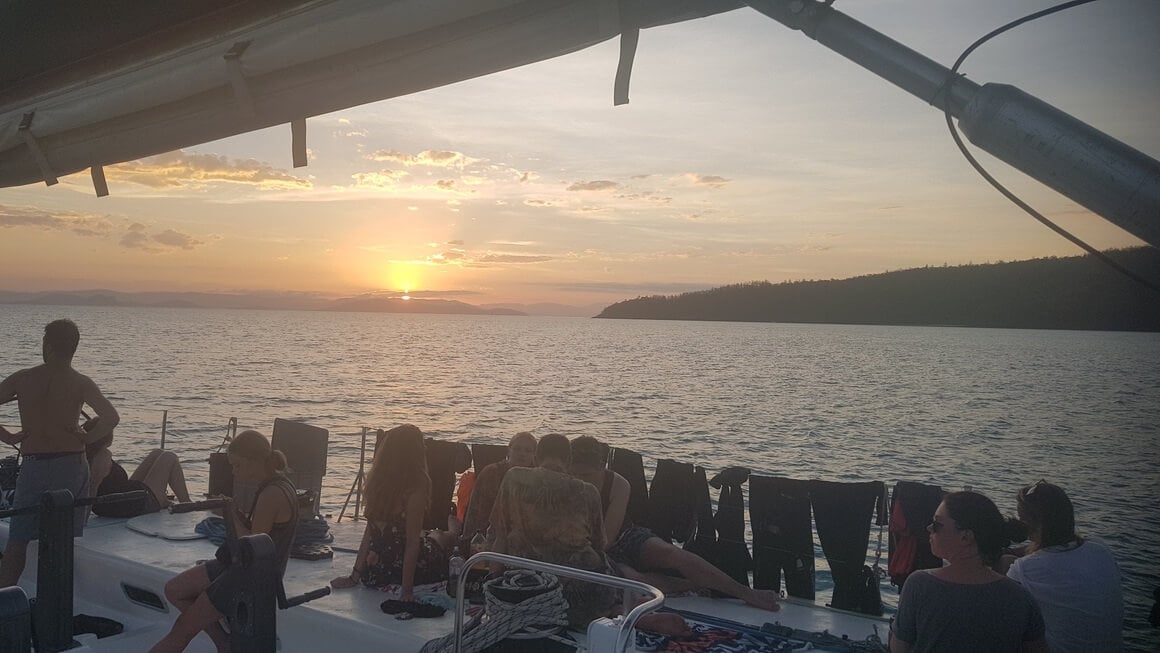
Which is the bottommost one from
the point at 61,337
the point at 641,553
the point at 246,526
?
the point at 641,553

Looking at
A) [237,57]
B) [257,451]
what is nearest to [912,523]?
[257,451]

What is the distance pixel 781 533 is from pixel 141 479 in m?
6.77

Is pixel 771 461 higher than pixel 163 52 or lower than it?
lower

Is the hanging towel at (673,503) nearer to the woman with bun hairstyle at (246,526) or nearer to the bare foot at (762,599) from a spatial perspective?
Answer: the bare foot at (762,599)

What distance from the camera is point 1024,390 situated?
246 feet

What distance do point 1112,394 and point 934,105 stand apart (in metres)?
86.9

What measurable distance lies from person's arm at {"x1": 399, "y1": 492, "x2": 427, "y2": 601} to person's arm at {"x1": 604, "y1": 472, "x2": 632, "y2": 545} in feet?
4.83

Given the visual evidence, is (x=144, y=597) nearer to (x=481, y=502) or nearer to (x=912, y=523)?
(x=481, y=502)

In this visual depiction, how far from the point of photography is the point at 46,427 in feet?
20.0

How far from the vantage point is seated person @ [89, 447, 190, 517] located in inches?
318

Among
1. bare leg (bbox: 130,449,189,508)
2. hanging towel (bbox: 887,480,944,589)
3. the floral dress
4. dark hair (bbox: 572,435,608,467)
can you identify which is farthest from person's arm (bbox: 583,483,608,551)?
bare leg (bbox: 130,449,189,508)

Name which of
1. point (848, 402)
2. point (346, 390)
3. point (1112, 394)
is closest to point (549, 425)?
point (346, 390)

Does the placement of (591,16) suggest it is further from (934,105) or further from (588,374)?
(588,374)

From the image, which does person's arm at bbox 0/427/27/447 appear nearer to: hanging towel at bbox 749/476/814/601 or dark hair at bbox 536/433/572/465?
dark hair at bbox 536/433/572/465
